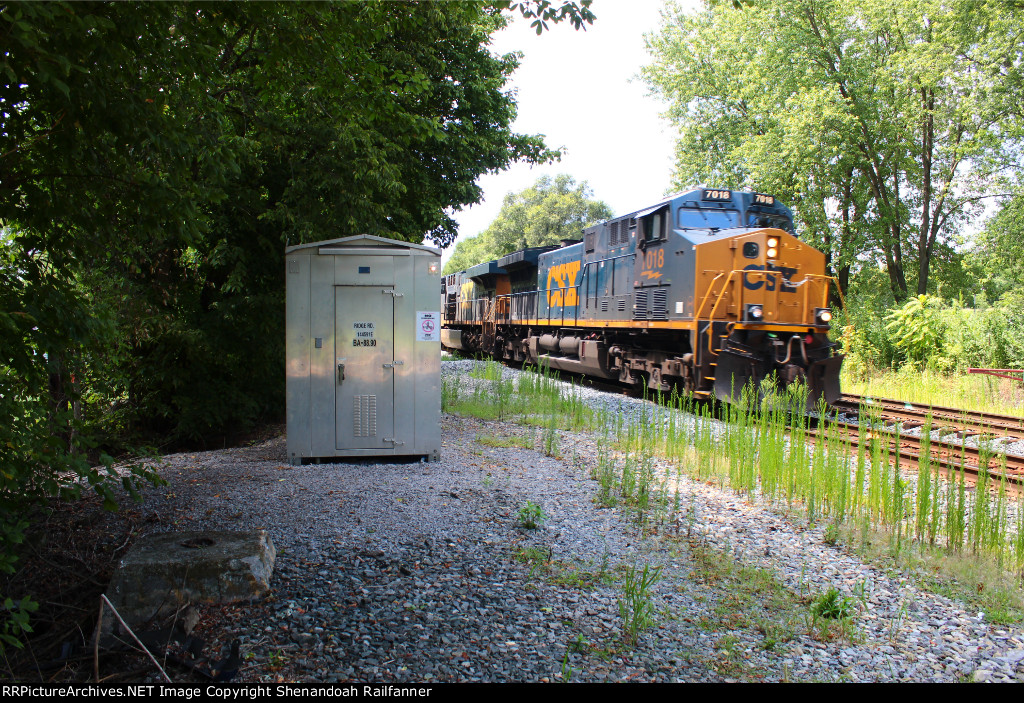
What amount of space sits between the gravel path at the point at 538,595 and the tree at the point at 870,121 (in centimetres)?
1829

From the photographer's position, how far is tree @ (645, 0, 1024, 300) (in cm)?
1927

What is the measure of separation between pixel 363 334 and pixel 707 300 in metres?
5.48

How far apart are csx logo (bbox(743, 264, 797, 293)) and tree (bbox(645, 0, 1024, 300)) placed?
12.1 m

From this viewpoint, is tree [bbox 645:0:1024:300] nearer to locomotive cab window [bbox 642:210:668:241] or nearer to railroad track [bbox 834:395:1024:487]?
locomotive cab window [bbox 642:210:668:241]

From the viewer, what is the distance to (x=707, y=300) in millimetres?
10070

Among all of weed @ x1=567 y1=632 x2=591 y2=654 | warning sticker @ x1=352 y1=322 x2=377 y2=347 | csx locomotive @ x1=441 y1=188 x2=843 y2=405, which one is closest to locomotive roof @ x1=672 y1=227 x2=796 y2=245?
csx locomotive @ x1=441 y1=188 x2=843 y2=405

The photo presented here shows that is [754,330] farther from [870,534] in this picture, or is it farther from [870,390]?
[870,534]

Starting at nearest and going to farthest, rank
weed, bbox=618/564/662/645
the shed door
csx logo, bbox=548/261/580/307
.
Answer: weed, bbox=618/564/662/645 < the shed door < csx logo, bbox=548/261/580/307

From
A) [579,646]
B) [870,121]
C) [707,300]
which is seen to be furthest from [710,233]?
[870,121]

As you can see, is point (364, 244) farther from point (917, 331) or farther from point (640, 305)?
point (917, 331)

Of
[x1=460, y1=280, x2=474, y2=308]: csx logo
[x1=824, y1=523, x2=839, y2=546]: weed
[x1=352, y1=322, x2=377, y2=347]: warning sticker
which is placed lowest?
[x1=824, y1=523, x2=839, y2=546]: weed

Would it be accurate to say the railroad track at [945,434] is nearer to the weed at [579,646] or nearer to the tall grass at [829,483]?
the tall grass at [829,483]
